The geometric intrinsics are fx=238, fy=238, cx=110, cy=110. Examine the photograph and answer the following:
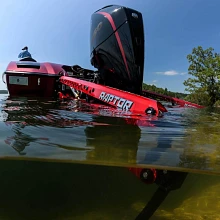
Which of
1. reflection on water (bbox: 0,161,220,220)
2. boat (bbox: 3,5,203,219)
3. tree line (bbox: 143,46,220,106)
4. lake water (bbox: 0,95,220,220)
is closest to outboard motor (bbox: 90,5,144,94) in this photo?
boat (bbox: 3,5,203,219)

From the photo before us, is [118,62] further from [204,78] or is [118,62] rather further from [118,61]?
[204,78]

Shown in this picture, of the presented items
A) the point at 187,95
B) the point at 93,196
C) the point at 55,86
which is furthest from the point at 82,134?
the point at 187,95

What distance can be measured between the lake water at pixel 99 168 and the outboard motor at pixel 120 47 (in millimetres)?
1457

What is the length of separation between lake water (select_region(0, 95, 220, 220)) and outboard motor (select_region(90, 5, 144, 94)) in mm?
1457

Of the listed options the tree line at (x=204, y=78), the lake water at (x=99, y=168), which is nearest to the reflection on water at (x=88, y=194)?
the lake water at (x=99, y=168)

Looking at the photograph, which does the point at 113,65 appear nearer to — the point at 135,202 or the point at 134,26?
the point at 134,26

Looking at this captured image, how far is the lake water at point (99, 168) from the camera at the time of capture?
1495 millimetres

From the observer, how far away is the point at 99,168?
1896 mm

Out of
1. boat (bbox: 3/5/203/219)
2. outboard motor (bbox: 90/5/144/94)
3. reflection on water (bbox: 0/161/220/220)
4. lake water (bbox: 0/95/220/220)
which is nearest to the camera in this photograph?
lake water (bbox: 0/95/220/220)

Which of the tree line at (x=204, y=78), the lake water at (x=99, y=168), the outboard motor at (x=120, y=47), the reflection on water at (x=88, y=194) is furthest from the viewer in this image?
the tree line at (x=204, y=78)

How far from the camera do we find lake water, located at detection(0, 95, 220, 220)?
4.91 feet

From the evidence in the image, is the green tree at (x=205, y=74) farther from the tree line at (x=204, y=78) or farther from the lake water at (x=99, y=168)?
the lake water at (x=99, y=168)

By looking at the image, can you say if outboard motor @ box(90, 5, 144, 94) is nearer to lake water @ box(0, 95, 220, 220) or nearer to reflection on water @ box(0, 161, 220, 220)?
lake water @ box(0, 95, 220, 220)

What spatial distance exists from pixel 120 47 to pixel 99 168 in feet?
7.56
